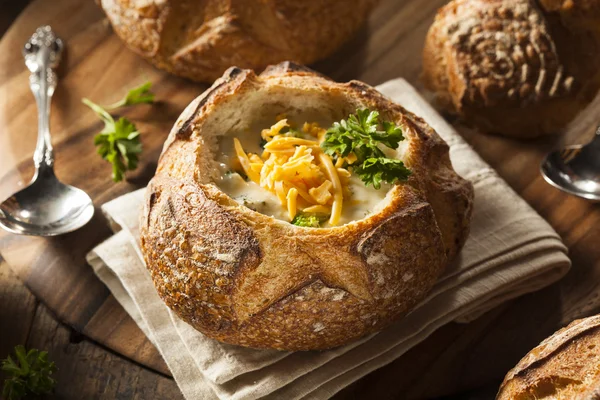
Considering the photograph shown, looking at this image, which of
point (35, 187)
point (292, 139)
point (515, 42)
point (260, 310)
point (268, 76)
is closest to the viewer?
point (260, 310)

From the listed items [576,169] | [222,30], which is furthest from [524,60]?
[222,30]

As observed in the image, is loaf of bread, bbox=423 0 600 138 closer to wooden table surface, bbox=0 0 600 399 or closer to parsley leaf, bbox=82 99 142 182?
wooden table surface, bbox=0 0 600 399

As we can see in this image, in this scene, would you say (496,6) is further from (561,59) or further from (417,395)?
(417,395)

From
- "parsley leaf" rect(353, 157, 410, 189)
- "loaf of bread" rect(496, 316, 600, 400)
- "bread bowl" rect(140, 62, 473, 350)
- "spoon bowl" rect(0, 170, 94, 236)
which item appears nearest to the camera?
"loaf of bread" rect(496, 316, 600, 400)

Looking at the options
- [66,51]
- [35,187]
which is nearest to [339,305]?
[35,187]

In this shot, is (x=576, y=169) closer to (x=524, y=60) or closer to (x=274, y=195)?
(x=524, y=60)

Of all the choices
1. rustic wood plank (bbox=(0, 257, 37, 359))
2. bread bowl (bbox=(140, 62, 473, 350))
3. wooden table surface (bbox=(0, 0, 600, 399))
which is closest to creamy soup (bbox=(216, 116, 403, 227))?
bread bowl (bbox=(140, 62, 473, 350))

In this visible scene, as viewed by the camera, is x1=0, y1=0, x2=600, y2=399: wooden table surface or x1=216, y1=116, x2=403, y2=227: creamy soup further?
x1=0, y1=0, x2=600, y2=399: wooden table surface
